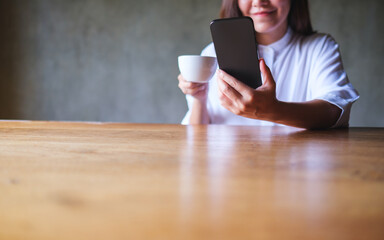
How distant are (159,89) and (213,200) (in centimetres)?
305

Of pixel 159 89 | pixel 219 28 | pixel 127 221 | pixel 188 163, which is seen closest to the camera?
pixel 127 221

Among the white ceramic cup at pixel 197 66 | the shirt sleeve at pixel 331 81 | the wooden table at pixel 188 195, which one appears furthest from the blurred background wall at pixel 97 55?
the wooden table at pixel 188 195

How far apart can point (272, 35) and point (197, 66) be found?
72cm

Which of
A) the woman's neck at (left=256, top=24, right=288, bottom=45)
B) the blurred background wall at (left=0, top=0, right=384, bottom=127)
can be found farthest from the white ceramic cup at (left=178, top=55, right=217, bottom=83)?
the blurred background wall at (left=0, top=0, right=384, bottom=127)

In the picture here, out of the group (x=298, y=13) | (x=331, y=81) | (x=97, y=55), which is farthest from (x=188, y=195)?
(x=97, y=55)

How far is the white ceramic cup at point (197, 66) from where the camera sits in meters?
0.86

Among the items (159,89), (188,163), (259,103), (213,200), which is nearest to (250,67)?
(259,103)

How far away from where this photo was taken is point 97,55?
331 centimetres

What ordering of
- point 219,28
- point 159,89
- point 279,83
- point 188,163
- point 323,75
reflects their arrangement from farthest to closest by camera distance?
point 159,89 < point 279,83 < point 323,75 < point 219,28 < point 188,163

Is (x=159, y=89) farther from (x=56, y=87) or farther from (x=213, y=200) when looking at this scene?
(x=213, y=200)

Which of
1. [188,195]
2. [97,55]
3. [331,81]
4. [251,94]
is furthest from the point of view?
[97,55]

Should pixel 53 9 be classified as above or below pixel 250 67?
above

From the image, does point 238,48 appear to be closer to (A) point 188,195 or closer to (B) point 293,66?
(A) point 188,195

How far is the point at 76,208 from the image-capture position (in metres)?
0.22
